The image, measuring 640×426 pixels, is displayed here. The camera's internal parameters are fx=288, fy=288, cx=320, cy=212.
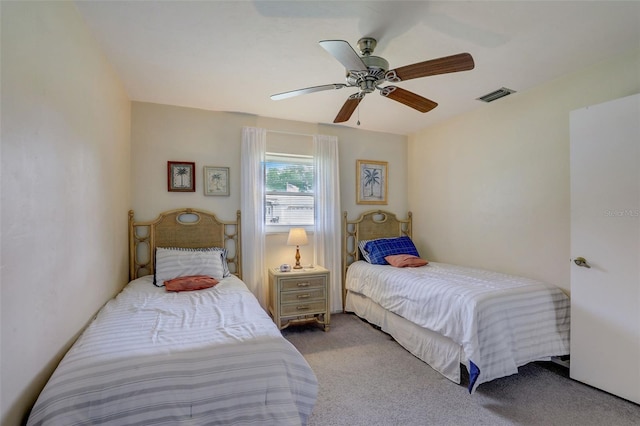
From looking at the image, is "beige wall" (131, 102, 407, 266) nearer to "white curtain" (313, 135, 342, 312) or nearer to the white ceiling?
"white curtain" (313, 135, 342, 312)

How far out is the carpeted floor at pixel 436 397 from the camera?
5.93ft

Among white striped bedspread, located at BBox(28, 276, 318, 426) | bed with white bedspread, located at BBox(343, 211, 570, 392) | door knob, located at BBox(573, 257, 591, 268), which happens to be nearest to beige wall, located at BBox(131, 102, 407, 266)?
bed with white bedspread, located at BBox(343, 211, 570, 392)

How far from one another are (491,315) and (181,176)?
10.4 ft

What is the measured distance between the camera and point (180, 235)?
312 cm

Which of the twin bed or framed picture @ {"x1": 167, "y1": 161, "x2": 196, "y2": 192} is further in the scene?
framed picture @ {"x1": 167, "y1": 161, "x2": 196, "y2": 192}

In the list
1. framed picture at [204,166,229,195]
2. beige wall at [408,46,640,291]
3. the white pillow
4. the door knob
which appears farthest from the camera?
framed picture at [204,166,229,195]

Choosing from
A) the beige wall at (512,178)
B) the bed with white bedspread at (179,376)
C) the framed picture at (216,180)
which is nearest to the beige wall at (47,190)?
the bed with white bedspread at (179,376)

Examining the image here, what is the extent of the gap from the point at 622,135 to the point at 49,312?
140 inches

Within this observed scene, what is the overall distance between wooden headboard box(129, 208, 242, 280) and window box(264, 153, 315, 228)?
0.47m

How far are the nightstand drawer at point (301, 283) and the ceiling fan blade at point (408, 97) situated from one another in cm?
199

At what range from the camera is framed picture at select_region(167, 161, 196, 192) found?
3127 mm

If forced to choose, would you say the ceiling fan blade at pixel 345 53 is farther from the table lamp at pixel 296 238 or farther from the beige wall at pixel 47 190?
the table lamp at pixel 296 238

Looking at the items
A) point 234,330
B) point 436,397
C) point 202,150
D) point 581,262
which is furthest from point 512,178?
point 202,150

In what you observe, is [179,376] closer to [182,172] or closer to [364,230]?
[182,172]
